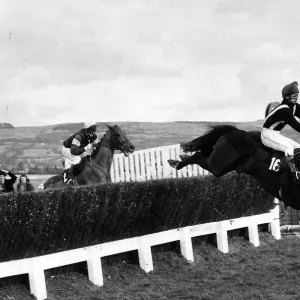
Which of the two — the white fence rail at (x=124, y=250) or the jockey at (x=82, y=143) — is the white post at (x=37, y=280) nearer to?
the white fence rail at (x=124, y=250)

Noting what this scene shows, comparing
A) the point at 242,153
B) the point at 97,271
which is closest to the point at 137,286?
the point at 97,271

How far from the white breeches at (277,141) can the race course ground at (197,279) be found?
141 centimetres

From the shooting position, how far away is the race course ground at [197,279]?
5.66m

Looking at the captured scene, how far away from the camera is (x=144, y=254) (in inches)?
268

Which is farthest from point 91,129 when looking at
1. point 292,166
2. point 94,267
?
point 292,166

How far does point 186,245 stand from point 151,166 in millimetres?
4592

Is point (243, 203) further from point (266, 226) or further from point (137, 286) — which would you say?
point (137, 286)

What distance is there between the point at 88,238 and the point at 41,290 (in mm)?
852

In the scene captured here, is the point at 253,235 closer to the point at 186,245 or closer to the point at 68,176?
the point at 186,245

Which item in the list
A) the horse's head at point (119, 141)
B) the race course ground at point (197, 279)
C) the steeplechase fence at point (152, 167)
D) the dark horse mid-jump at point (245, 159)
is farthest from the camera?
the steeplechase fence at point (152, 167)

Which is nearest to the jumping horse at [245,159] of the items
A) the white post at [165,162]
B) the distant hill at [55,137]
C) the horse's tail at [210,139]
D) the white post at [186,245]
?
the horse's tail at [210,139]

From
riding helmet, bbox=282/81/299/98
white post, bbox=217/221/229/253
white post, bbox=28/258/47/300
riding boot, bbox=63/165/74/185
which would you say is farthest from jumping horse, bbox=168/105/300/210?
white post, bbox=28/258/47/300

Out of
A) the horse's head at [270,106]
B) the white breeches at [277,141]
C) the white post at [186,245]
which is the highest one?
the horse's head at [270,106]

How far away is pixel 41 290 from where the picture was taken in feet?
18.4
